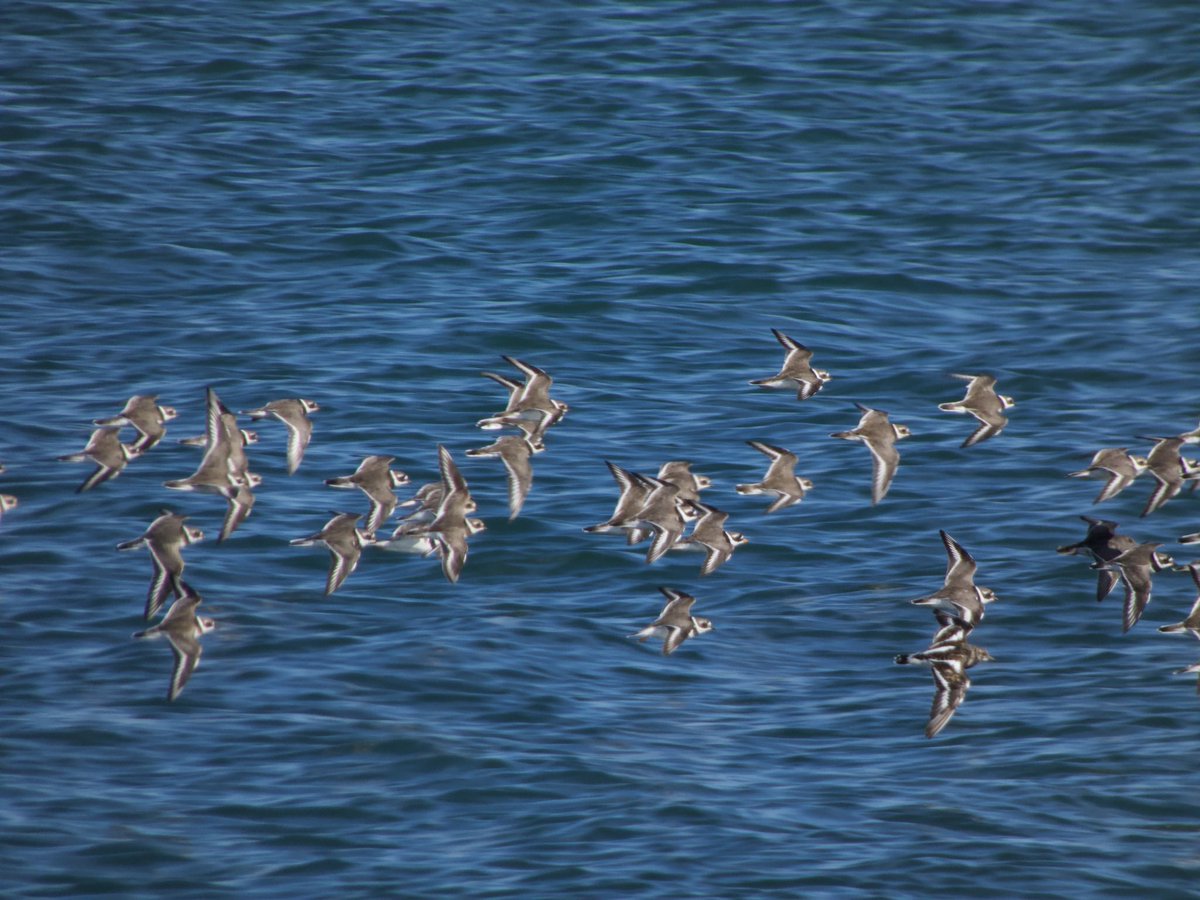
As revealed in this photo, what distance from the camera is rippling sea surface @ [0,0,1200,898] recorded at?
1445cm

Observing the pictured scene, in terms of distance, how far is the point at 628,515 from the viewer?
56.3 ft

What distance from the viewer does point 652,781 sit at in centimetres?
1492

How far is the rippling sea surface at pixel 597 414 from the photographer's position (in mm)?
14453

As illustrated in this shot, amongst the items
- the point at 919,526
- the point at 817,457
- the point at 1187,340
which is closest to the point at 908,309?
the point at 1187,340

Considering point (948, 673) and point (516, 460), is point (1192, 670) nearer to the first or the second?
point (948, 673)

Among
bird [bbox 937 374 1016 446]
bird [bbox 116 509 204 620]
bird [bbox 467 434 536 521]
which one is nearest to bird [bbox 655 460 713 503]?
bird [bbox 467 434 536 521]

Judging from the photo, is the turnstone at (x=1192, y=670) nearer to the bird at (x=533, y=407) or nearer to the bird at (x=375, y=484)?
the bird at (x=533, y=407)

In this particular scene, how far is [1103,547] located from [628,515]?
4794 millimetres

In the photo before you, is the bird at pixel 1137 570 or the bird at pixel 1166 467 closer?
the bird at pixel 1137 570

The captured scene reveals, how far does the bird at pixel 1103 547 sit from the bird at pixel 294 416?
791 cm

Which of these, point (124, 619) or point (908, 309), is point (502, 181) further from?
point (124, 619)

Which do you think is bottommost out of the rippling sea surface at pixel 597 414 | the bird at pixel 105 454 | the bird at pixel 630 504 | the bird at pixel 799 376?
the rippling sea surface at pixel 597 414

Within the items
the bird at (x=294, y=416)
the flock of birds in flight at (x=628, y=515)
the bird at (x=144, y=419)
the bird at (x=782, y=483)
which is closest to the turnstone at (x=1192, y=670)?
the flock of birds in flight at (x=628, y=515)

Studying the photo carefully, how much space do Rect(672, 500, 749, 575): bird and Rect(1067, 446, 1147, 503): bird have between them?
3765 mm
